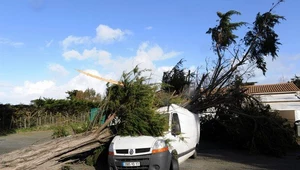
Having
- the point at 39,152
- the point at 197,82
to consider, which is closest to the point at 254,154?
the point at 197,82

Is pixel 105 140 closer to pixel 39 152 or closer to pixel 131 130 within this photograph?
pixel 131 130

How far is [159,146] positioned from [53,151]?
3.34m

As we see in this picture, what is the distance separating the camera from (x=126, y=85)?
10438 mm

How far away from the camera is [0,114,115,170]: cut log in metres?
8.69

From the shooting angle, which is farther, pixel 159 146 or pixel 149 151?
pixel 159 146

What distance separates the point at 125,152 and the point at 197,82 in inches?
363

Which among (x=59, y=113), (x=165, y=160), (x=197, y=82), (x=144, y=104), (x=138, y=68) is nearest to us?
(x=165, y=160)

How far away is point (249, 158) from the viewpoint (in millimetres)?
13289

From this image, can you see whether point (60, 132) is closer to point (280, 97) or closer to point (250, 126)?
point (250, 126)

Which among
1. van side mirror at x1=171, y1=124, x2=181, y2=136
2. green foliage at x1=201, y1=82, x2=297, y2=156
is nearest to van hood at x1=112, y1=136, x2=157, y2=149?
van side mirror at x1=171, y1=124, x2=181, y2=136

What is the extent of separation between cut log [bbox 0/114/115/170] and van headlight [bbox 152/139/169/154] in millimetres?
2304

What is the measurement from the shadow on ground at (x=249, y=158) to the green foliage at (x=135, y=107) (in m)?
4.45

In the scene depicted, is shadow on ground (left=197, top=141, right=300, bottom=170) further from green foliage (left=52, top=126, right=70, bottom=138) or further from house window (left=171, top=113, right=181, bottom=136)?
green foliage (left=52, top=126, right=70, bottom=138)

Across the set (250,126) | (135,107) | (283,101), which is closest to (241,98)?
(250,126)
